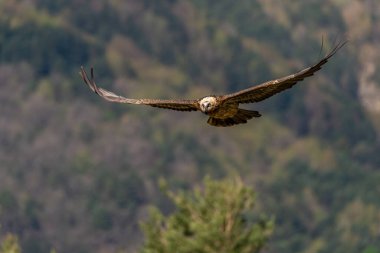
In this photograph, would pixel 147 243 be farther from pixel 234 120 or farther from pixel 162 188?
pixel 234 120

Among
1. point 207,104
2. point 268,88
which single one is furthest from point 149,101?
point 268,88

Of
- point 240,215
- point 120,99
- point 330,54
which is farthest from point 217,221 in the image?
point 330,54

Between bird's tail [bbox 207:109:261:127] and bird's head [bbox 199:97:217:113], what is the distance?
754 millimetres

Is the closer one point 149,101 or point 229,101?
point 229,101

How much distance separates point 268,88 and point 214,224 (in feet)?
85.7

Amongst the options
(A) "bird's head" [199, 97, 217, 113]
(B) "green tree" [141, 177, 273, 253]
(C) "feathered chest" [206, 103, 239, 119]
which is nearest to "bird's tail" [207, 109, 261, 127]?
(C) "feathered chest" [206, 103, 239, 119]

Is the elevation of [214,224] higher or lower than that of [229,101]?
higher

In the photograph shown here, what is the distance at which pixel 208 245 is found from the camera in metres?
54.1

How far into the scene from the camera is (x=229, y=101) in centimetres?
2764

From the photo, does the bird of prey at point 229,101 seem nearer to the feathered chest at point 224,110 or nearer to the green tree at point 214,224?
the feathered chest at point 224,110

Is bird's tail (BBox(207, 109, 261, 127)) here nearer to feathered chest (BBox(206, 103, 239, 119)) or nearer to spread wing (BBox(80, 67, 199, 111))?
feathered chest (BBox(206, 103, 239, 119))

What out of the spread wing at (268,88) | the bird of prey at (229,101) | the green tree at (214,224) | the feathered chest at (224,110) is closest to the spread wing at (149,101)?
the bird of prey at (229,101)

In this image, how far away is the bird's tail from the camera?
28.2 meters

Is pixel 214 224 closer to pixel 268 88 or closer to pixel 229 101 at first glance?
pixel 229 101
